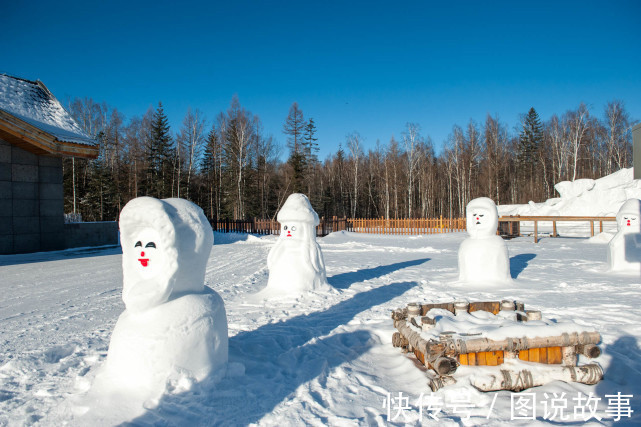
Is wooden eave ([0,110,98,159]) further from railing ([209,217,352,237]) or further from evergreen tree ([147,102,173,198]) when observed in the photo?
evergreen tree ([147,102,173,198])

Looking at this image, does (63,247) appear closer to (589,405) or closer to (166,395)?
(166,395)

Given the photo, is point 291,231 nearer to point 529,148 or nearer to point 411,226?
point 411,226

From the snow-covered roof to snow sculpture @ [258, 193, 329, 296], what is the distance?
40.3ft

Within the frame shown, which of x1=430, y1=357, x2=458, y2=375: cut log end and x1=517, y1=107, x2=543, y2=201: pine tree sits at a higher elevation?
x1=517, y1=107, x2=543, y2=201: pine tree

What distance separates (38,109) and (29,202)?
4.45 metres

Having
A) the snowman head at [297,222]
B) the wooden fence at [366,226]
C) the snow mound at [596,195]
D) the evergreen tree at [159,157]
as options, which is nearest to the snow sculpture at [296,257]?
the snowman head at [297,222]

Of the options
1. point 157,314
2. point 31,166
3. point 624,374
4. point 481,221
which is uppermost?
point 31,166

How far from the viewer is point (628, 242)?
29.6 ft

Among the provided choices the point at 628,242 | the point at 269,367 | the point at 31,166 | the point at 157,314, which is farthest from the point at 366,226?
the point at 157,314

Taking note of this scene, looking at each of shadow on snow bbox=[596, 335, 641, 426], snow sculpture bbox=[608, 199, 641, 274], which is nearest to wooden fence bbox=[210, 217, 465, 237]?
snow sculpture bbox=[608, 199, 641, 274]

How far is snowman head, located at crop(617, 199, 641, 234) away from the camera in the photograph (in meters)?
8.78

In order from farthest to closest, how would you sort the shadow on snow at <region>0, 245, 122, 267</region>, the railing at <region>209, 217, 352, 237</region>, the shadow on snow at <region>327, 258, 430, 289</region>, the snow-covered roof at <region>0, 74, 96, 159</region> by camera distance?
the railing at <region>209, 217, 352, 237</region> < the snow-covered roof at <region>0, 74, 96, 159</region> < the shadow on snow at <region>0, 245, 122, 267</region> < the shadow on snow at <region>327, 258, 430, 289</region>

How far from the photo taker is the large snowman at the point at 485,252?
8148 millimetres

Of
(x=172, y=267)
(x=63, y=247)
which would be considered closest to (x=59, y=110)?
(x=63, y=247)
